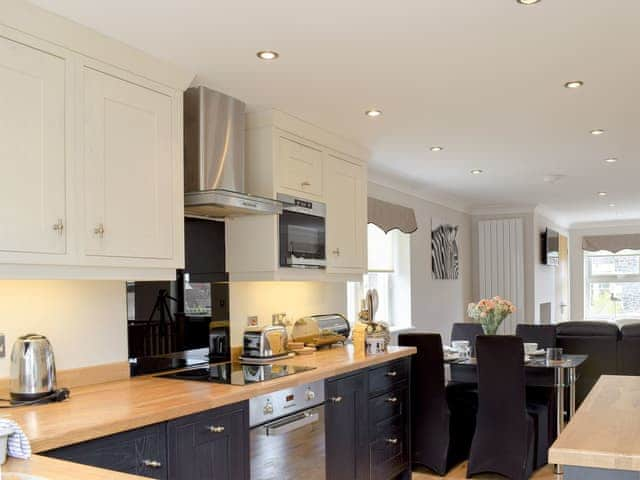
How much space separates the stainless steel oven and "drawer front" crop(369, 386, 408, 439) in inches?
23.1

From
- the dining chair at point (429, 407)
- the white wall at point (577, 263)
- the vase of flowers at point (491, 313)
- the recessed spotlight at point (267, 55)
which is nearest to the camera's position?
the recessed spotlight at point (267, 55)

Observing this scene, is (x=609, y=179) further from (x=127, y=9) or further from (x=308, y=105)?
(x=127, y=9)

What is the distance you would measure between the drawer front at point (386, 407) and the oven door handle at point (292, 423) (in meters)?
0.67

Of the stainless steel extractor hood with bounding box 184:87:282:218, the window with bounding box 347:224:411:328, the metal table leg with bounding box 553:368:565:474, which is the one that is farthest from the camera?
the window with bounding box 347:224:411:328

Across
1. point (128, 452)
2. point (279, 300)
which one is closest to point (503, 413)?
point (279, 300)

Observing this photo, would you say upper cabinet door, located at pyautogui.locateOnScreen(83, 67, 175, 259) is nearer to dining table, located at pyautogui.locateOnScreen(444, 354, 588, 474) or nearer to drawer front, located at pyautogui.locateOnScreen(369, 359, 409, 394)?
drawer front, located at pyautogui.locateOnScreen(369, 359, 409, 394)

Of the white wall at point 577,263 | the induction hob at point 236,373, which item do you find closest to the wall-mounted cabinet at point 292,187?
the induction hob at point 236,373

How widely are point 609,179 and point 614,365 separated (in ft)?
6.24

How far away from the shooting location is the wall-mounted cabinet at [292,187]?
3.64 m

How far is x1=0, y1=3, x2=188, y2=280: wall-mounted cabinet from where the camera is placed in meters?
2.21

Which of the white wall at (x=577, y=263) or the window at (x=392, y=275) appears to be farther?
the white wall at (x=577, y=263)

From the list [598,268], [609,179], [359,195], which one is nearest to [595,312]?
[598,268]

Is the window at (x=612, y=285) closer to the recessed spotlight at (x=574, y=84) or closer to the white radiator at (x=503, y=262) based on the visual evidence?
the white radiator at (x=503, y=262)

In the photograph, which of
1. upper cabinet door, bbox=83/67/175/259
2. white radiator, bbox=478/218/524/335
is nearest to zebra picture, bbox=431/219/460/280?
white radiator, bbox=478/218/524/335
